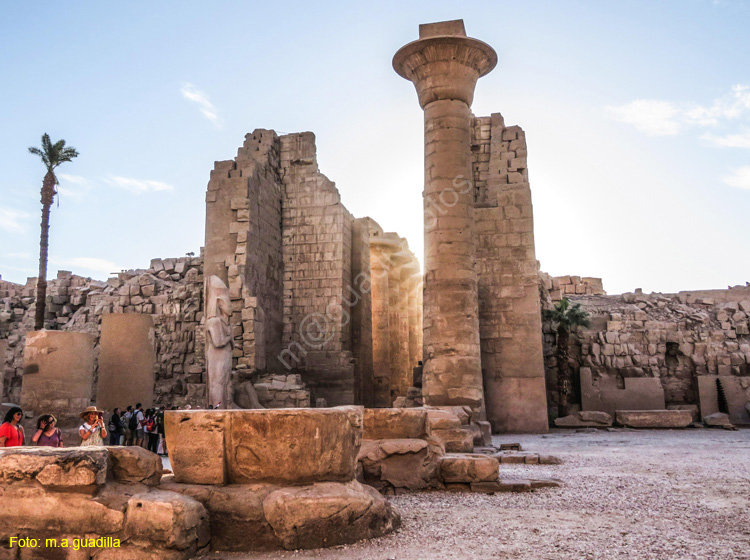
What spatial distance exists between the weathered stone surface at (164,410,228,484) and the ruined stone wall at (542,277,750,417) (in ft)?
38.8

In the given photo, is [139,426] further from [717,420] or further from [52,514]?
[717,420]

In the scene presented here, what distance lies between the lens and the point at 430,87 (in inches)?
504

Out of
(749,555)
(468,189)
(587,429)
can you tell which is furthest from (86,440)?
(587,429)

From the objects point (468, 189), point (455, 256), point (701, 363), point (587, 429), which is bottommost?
point (587, 429)

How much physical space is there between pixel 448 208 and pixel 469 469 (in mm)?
6937

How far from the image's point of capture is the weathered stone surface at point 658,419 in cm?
1394

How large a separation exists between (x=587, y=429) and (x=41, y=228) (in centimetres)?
1731

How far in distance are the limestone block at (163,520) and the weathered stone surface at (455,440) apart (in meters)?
5.27

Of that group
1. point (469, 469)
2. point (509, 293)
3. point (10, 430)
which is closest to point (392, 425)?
point (469, 469)

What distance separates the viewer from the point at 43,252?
65.1 feet

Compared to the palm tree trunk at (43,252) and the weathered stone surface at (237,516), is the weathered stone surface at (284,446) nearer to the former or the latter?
the weathered stone surface at (237,516)

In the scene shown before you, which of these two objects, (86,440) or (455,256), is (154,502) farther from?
(455,256)

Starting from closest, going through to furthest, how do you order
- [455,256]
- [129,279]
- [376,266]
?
[455,256]
[129,279]
[376,266]

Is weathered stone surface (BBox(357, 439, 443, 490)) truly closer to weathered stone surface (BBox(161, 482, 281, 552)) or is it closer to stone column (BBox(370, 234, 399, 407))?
weathered stone surface (BBox(161, 482, 281, 552))
